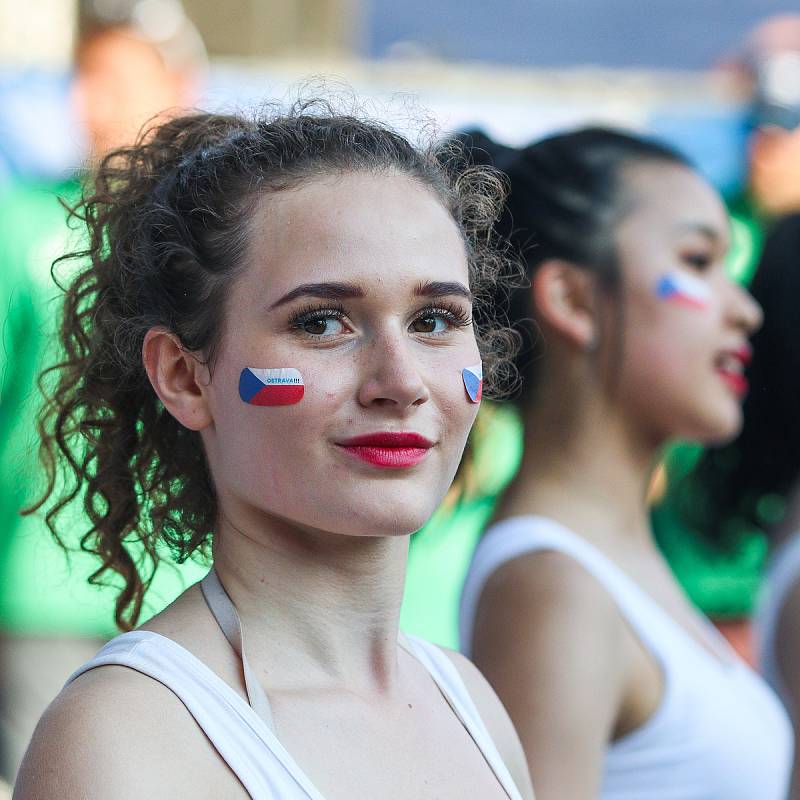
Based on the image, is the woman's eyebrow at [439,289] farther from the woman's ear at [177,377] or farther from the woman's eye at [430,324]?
the woman's ear at [177,377]

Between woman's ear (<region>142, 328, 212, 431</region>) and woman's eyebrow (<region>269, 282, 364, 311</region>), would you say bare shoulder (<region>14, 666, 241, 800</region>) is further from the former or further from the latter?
woman's eyebrow (<region>269, 282, 364, 311</region>)

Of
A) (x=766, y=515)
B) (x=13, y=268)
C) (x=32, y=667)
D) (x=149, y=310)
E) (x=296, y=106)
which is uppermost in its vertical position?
(x=296, y=106)

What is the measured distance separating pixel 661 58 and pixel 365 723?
683 centimetres

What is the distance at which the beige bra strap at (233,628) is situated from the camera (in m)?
1.41

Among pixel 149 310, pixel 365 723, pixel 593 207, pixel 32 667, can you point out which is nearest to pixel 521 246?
pixel 593 207

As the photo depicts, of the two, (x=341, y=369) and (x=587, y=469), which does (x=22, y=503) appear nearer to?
(x=587, y=469)

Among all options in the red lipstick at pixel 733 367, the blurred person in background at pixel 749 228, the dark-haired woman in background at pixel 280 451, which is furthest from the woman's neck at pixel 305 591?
the blurred person in background at pixel 749 228

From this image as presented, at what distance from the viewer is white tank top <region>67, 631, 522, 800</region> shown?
4.36 ft

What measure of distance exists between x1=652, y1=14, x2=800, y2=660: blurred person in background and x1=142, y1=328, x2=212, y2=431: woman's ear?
9.42ft

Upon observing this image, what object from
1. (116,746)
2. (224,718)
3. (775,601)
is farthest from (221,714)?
(775,601)

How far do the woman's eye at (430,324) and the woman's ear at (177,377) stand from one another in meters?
0.27

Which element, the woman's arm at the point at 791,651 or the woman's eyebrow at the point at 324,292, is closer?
the woman's eyebrow at the point at 324,292

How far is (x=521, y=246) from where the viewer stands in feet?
8.57

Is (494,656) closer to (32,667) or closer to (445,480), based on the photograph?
(445,480)
